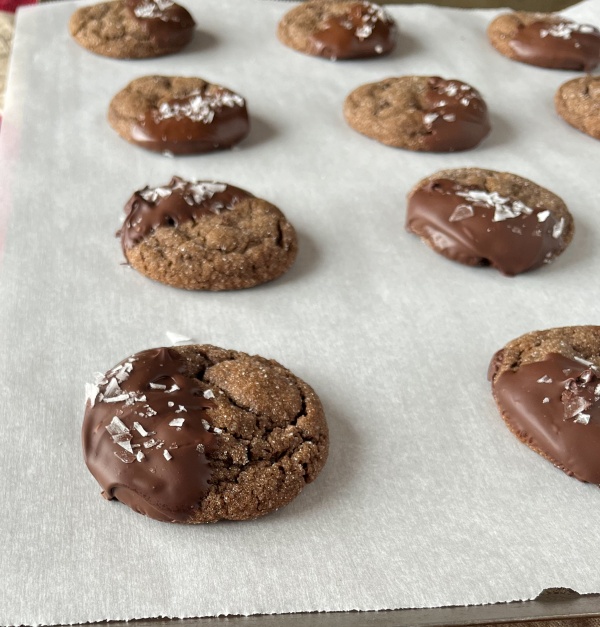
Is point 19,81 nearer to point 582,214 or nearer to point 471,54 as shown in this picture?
point 471,54

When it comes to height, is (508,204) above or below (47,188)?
above

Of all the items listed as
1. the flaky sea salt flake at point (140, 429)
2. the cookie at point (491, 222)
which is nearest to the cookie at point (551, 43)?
the cookie at point (491, 222)

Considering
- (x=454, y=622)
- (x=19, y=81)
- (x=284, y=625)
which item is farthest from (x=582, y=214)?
(x=19, y=81)

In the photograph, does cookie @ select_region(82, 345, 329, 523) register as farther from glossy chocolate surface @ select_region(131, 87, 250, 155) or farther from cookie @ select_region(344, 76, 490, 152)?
cookie @ select_region(344, 76, 490, 152)

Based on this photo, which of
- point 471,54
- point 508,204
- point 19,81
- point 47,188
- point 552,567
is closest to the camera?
point 552,567

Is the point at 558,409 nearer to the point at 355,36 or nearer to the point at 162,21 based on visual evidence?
the point at 355,36

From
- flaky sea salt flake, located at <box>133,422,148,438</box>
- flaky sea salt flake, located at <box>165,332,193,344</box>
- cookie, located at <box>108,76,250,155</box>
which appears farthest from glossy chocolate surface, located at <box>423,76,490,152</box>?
flaky sea salt flake, located at <box>133,422,148,438</box>

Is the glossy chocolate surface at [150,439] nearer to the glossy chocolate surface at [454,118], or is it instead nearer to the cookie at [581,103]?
the glossy chocolate surface at [454,118]
